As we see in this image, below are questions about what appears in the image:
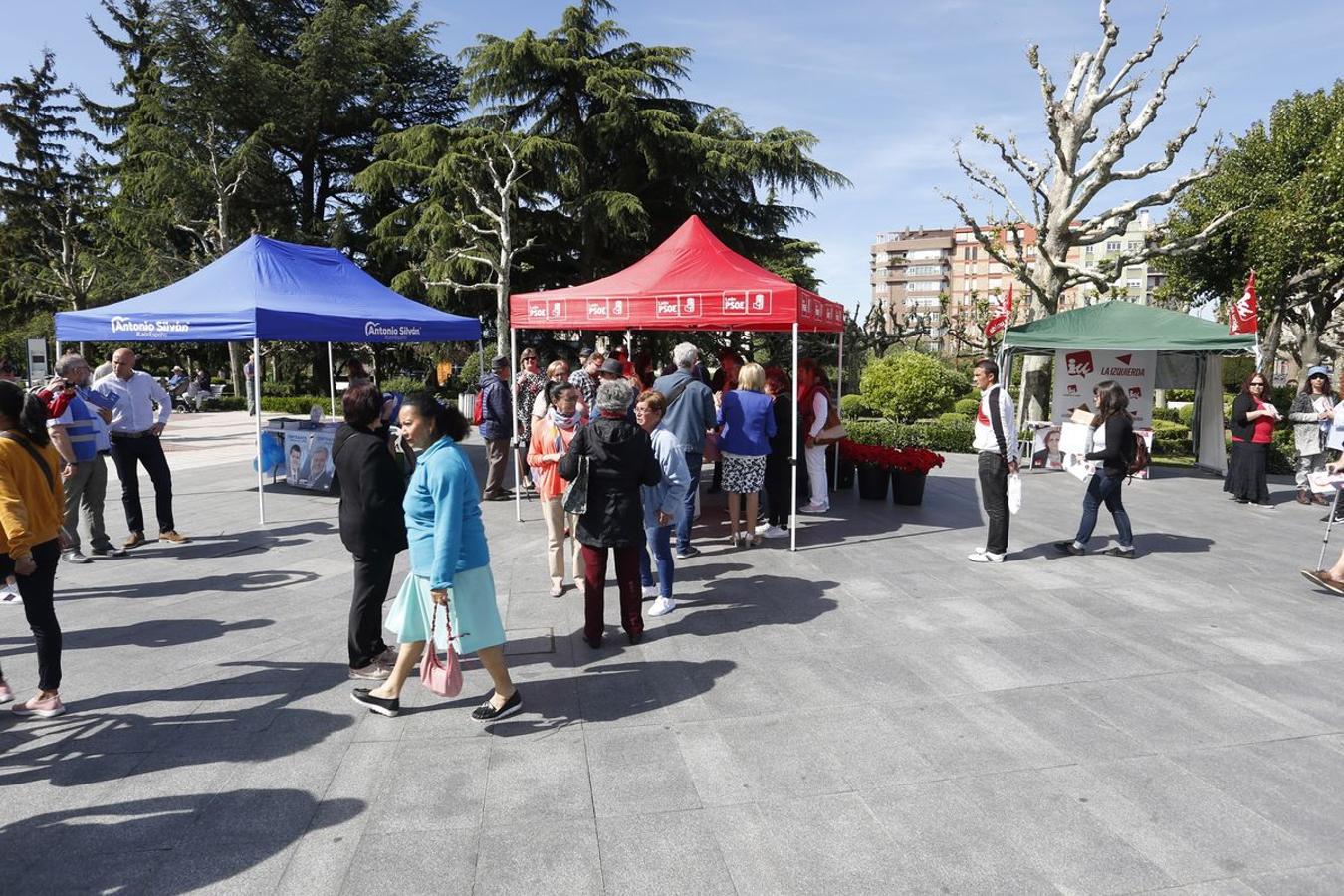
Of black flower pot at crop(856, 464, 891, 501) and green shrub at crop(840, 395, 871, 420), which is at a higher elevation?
green shrub at crop(840, 395, 871, 420)

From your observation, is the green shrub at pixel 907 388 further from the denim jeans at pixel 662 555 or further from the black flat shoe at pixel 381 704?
the black flat shoe at pixel 381 704

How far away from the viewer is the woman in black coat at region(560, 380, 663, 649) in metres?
4.55

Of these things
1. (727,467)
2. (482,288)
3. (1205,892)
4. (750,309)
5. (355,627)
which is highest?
(482,288)

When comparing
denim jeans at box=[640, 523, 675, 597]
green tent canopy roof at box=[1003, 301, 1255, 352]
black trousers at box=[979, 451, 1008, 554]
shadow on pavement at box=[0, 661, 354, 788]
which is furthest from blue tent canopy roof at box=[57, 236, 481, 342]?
green tent canopy roof at box=[1003, 301, 1255, 352]

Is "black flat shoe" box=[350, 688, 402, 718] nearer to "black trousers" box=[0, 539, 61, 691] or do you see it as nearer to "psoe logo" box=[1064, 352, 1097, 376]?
"black trousers" box=[0, 539, 61, 691]

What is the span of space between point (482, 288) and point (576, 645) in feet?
64.5

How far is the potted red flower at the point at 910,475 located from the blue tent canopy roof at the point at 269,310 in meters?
6.63

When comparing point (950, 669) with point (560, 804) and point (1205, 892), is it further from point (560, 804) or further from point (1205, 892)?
point (560, 804)

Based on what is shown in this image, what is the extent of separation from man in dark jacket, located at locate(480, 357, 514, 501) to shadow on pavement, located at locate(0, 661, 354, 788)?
5594 millimetres

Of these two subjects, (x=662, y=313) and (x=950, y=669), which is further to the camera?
(x=662, y=313)

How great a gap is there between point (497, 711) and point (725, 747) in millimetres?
1158

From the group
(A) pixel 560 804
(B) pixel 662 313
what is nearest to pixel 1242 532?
(B) pixel 662 313

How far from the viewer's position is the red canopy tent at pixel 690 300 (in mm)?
7305

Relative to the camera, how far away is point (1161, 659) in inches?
185
